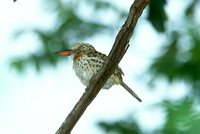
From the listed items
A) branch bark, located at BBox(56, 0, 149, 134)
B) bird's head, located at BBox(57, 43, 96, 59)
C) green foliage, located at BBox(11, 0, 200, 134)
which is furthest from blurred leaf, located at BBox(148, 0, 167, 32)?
branch bark, located at BBox(56, 0, 149, 134)

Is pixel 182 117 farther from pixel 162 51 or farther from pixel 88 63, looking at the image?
pixel 162 51

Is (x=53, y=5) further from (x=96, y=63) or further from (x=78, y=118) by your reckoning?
(x=78, y=118)

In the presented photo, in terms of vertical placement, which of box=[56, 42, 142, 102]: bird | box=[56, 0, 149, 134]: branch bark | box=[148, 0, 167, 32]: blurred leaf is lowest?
box=[56, 0, 149, 134]: branch bark

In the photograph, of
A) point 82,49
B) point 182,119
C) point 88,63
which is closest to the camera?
point 182,119

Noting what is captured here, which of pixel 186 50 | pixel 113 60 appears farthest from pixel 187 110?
pixel 186 50

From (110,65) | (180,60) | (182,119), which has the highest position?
(180,60)

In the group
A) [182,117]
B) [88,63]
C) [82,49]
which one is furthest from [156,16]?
[182,117]

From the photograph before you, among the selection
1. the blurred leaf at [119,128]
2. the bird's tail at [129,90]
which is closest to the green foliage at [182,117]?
the blurred leaf at [119,128]

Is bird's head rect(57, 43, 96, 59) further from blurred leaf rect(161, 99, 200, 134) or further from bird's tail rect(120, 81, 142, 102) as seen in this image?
blurred leaf rect(161, 99, 200, 134)
